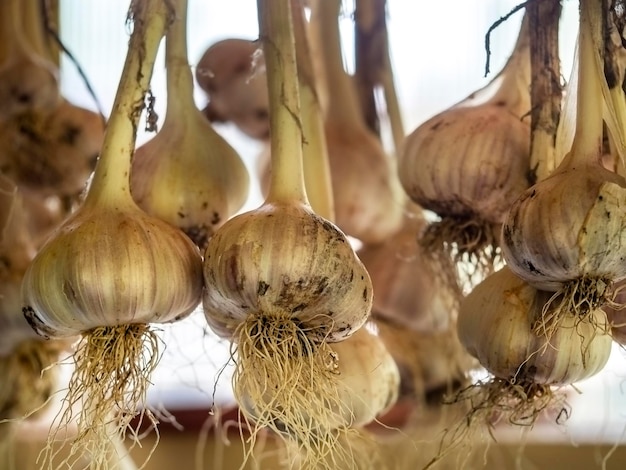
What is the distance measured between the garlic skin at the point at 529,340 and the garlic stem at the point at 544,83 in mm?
102

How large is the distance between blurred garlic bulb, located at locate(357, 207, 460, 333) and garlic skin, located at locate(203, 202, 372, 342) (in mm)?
329

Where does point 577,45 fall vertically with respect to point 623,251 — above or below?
above

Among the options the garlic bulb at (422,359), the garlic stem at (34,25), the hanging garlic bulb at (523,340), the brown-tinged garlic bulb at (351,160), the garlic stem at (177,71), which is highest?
the garlic stem at (34,25)

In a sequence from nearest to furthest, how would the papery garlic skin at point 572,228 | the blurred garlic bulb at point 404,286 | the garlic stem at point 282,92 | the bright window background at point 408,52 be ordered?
the papery garlic skin at point 572,228 → the garlic stem at point 282,92 → the blurred garlic bulb at point 404,286 → the bright window background at point 408,52

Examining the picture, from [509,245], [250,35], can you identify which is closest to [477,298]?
[509,245]

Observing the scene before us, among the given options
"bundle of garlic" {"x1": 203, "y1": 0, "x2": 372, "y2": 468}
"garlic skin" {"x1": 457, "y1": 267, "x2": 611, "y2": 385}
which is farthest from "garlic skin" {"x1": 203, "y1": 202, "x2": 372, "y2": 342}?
"garlic skin" {"x1": 457, "y1": 267, "x2": 611, "y2": 385}

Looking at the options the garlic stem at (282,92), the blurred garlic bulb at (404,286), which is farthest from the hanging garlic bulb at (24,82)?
the blurred garlic bulb at (404,286)

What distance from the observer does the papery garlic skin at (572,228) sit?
51cm

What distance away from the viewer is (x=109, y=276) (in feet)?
1.73

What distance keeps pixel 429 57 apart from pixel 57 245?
83cm

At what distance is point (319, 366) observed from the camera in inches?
23.3

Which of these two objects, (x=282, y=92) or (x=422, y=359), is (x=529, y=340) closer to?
(x=282, y=92)

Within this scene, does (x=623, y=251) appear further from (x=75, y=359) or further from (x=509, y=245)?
(x=75, y=359)

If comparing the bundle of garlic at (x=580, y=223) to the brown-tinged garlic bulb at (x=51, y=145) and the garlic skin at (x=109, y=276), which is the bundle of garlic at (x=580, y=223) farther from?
the brown-tinged garlic bulb at (x=51, y=145)
